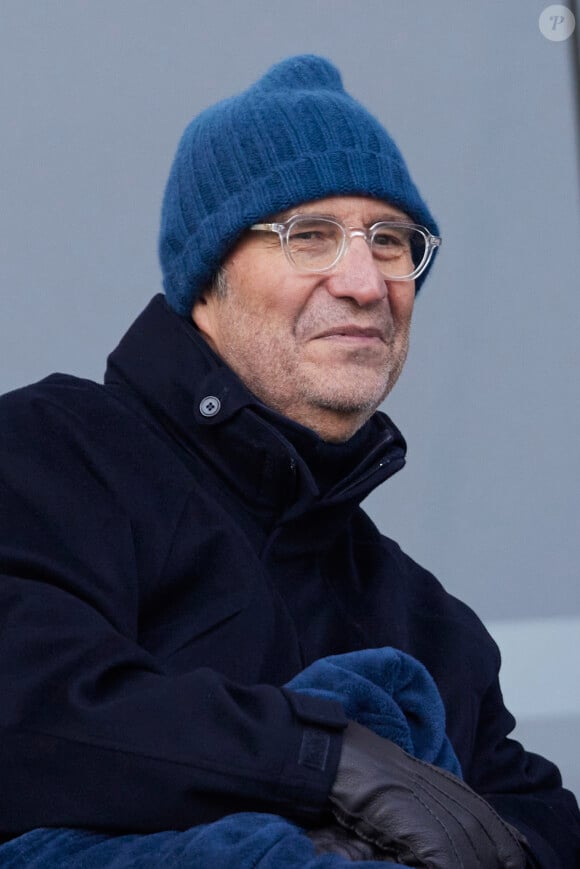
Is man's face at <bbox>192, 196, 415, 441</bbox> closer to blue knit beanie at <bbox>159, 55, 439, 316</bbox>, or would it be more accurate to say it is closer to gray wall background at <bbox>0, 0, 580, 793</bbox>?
blue knit beanie at <bbox>159, 55, 439, 316</bbox>

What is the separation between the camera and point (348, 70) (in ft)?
9.93

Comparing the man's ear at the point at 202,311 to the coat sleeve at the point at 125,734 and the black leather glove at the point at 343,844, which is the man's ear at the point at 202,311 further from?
the black leather glove at the point at 343,844

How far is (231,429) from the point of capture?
223 centimetres

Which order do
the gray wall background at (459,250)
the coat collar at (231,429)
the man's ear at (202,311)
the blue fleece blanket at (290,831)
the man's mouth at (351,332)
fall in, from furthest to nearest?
1. the gray wall background at (459,250)
2. the man's ear at (202,311)
3. the man's mouth at (351,332)
4. the coat collar at (231,429)
5. the blue fleece blanket at (290,831)

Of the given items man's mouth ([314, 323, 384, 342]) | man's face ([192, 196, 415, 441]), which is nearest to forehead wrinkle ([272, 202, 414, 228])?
man's face ([192, 196, 415, 441])

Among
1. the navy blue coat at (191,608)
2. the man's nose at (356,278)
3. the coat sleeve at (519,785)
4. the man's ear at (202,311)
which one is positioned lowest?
the coat sleeve at (519,785)

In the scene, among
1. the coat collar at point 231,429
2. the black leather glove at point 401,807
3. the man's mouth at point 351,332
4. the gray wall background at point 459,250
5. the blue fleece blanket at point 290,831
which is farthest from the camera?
the gray wall background at point 459,250

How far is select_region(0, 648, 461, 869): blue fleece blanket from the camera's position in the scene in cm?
178

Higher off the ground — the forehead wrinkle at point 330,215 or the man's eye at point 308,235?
the forehead wrinkle at point 330,215

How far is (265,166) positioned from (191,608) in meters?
0.64

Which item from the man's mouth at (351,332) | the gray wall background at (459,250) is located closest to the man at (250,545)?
the man's mouth at (351,332)

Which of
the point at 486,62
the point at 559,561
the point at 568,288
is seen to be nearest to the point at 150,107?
the point at 486,62

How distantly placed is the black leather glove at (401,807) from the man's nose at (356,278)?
0.66 meters

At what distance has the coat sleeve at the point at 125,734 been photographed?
1.89 m
